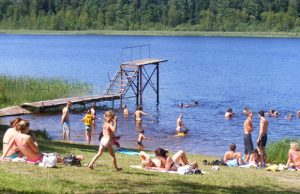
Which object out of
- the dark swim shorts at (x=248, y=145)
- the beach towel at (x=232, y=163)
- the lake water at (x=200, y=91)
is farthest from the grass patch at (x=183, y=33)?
the beach towel at (x=232, y=163)

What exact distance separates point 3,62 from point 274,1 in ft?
369

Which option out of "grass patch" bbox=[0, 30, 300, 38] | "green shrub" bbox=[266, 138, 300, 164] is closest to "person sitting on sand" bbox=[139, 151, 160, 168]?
"green shrub" bbox=[266, 138, 300, 164]

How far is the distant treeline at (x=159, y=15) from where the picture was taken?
523 ft

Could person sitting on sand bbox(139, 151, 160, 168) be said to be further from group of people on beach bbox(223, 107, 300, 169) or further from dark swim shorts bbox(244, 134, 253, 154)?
dark swim shorts bbox(244, 134, 253, 154)

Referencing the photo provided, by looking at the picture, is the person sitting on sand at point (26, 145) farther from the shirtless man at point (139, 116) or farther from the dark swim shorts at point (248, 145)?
the shirtless man at point (139, 116)

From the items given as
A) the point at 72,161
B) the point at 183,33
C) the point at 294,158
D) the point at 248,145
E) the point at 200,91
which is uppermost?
the point at 72,161

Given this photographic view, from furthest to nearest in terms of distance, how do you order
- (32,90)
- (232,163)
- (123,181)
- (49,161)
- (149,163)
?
(32,90) < (232,163) < (149,163) < (49,161) < (123,181)

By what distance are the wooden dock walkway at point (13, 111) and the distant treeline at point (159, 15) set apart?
128 meters

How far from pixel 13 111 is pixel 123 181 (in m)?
21.3

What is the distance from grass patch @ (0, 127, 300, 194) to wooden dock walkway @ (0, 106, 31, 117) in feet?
54.5

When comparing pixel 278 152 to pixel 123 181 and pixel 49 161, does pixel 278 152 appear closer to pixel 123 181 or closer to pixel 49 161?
pixel 123 181

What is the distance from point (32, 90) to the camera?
39688 mm

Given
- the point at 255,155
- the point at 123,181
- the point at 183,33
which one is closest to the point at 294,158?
the point at 255,155

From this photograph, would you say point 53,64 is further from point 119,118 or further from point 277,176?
point 277,176
